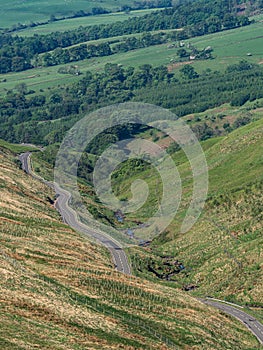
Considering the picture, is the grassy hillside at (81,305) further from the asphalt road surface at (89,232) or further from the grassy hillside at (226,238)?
the grassy hillside at (226,238)

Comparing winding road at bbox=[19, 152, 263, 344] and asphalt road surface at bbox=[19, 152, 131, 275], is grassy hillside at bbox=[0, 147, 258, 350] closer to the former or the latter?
winding road at bbox=[19, 152, 263, 344]

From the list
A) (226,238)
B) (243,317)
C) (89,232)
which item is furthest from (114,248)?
(243,317)

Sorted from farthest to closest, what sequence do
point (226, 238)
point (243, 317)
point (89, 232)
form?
1. point (226, 238)
2. point (89, 232)
3. point (243, 317)

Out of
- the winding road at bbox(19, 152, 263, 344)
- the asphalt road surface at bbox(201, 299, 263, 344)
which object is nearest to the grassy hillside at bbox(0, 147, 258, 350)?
the asphalt road surface at bbox(201, 299, 263, 344)

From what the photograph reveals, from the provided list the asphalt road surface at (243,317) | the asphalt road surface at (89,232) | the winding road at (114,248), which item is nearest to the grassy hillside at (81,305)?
the asphalt road surface at (243,317)

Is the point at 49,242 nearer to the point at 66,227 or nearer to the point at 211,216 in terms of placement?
the point at 66,227

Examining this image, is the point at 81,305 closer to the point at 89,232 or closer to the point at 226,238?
the point at 89,232

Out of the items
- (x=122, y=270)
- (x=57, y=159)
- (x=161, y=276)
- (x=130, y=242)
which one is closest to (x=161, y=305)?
(x=122, y=270)
